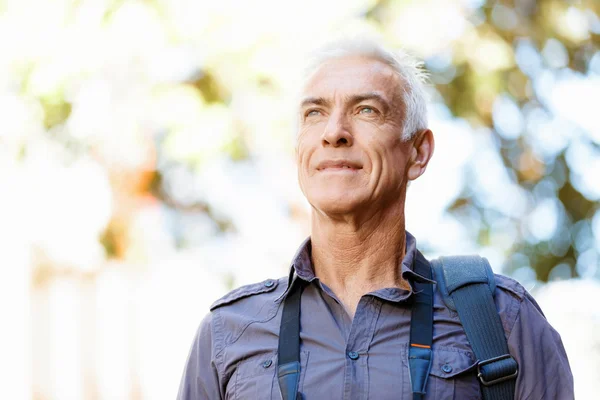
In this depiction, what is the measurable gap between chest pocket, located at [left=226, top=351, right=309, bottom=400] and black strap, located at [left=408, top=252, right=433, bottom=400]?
0.32 m

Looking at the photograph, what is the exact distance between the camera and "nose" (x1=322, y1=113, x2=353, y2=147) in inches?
107

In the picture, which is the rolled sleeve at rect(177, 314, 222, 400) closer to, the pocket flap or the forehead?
the pocket flap

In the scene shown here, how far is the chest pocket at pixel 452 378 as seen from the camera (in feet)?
8.05

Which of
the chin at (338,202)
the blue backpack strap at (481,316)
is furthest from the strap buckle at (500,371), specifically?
the chin at (338,202)

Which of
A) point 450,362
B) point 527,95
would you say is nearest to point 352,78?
point 450,362

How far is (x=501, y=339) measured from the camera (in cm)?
253

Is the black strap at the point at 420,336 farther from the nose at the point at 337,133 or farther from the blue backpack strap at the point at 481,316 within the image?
the nose at the point at 337,133

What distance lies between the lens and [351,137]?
2.73 meters

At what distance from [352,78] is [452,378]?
3.28 feet

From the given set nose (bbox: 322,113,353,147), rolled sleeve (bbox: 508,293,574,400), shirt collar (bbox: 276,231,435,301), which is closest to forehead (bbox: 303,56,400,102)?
nose (bbox: 322,113,353,147)

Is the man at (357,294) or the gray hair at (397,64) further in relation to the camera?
the gray hair at (397,64)

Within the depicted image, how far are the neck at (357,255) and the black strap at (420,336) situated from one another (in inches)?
4.8

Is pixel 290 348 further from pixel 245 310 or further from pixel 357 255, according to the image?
pixel 357 255

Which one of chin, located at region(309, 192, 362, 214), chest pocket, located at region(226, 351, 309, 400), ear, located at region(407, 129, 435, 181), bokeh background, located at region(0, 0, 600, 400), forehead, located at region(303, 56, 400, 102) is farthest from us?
bokeh background, located at region(0, 0, 600, 400)
